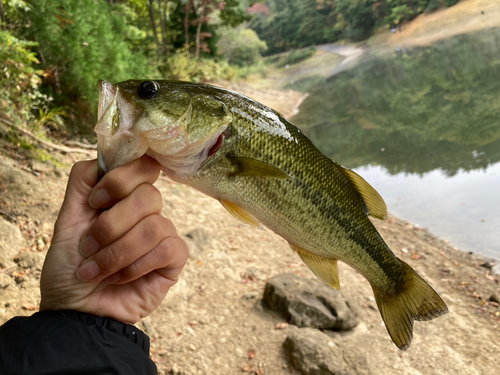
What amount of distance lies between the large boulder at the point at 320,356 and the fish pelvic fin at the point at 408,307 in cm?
152

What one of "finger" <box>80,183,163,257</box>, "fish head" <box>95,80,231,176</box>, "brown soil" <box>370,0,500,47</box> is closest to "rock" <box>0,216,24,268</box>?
"finger" <box>80,183,163,257</box>

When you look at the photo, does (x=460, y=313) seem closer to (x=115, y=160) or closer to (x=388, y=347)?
(x=388, y=347)

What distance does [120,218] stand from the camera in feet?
4.31

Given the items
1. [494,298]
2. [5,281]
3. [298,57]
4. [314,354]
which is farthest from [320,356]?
[298,57]

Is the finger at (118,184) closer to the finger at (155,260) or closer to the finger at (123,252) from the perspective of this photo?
the finger at (123,252)

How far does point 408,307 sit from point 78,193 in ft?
5.47

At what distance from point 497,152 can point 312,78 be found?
1023 inches

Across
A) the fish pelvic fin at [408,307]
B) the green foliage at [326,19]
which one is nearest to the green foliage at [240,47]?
the green foliage at [326,19]

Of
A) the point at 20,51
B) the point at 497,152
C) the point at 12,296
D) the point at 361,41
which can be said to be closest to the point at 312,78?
the point at 361,41

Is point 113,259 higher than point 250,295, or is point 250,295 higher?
point 113,259

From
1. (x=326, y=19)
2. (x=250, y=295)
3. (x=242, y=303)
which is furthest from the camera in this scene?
(x=326, y=19)

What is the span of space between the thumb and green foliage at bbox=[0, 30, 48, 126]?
4576 millimetres

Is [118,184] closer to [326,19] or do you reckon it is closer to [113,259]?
[113,259]

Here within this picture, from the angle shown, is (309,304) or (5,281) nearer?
(5,281)
